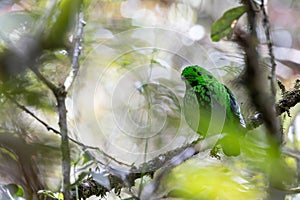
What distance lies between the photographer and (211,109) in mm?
1457

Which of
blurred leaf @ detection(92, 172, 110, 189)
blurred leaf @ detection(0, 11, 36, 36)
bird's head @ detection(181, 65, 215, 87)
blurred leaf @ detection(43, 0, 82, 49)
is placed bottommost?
blurred leaf @ detection(92, 172, 110, 189)

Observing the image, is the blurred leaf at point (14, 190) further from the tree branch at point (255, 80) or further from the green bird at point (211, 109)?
the tree branch at point (255, 80)

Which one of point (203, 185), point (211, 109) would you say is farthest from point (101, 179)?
point (211, 109)

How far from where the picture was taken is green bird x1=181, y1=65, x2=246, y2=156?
1.18 metres

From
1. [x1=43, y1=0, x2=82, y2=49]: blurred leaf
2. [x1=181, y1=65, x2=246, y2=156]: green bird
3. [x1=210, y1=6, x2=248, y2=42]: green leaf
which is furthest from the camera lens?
[x1=181, y1=65, x2=246, y2=156]: green bird

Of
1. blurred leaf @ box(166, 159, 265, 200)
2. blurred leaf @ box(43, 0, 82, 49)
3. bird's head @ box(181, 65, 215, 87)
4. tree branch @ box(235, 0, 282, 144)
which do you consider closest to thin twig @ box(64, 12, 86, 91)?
blurred leaf @ box(43, 0, 82, 49)

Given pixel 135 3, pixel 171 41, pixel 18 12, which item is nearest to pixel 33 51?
pixel 18 12

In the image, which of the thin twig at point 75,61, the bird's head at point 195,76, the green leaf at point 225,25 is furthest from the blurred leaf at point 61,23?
the bird's head at point 195,76

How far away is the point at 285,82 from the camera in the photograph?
5.52ft

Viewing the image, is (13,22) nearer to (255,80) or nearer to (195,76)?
(255,80)

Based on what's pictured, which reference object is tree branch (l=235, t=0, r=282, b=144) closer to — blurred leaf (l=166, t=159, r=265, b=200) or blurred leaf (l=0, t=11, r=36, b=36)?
blurred leaf (l=166, t=159, r=265, b=200)

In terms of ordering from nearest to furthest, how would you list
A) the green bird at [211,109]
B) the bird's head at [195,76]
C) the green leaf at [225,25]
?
the green leaf at [225,25] < the green bird at [211,109] < the bird's head at [195,76]

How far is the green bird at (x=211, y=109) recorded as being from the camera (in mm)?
1182

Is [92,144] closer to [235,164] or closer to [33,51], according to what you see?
[33,51]
